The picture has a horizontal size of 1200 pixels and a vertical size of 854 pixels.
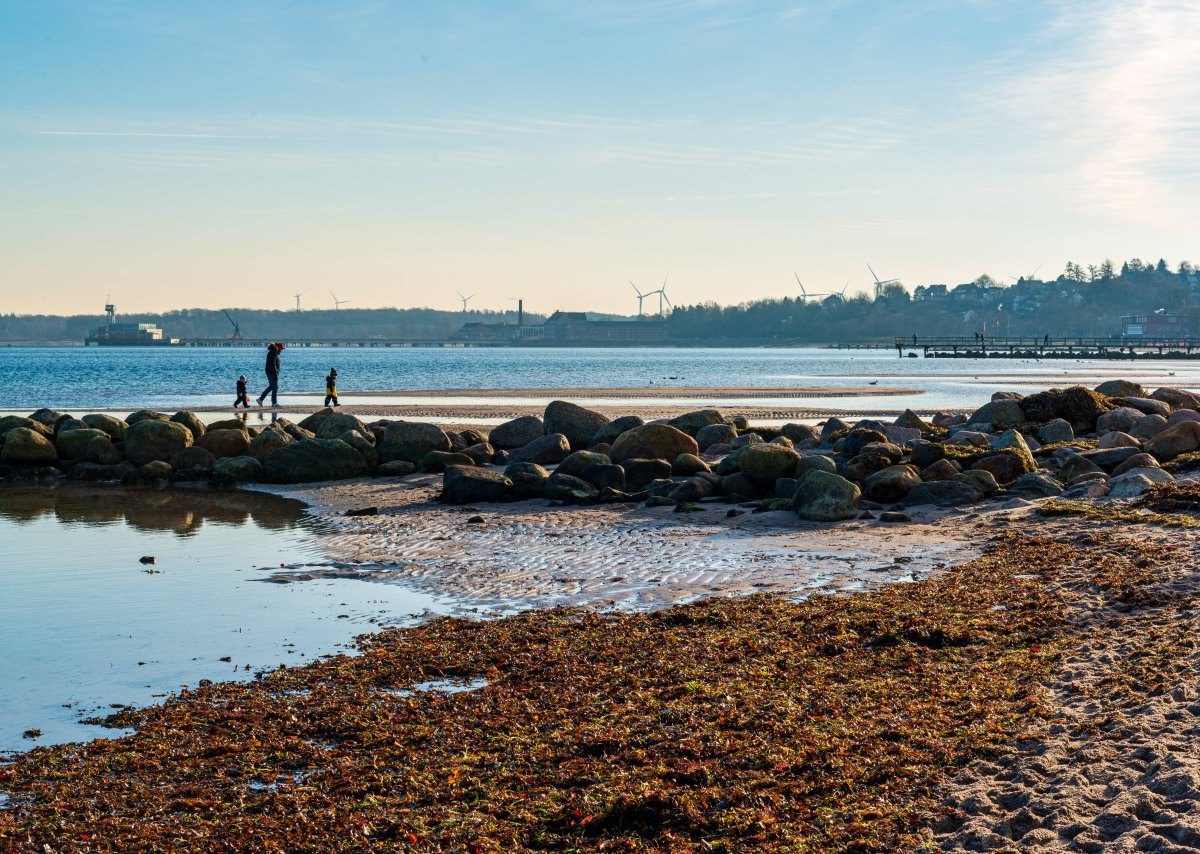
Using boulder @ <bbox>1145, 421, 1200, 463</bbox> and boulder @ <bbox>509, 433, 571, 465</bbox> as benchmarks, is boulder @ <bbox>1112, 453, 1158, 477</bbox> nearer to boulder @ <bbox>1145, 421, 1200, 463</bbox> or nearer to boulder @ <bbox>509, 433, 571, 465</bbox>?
boulder @ <bbox>1145, 421, 1200, 463</bbox>

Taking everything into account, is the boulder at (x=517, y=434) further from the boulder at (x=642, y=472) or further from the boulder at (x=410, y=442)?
the boulder at (x=642, y=472)

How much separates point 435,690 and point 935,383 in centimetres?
5929

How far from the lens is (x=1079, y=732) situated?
6625 mm

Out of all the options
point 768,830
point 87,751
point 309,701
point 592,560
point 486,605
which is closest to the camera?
point 768,830

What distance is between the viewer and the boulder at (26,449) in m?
23.0

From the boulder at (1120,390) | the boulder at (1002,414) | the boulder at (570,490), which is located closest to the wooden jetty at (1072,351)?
the boulder at (1120,390)

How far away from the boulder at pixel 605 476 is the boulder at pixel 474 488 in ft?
4.22

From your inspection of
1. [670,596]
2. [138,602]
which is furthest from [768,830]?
[138,602]

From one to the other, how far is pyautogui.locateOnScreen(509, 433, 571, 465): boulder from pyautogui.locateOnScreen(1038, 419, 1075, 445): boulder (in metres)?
8.82

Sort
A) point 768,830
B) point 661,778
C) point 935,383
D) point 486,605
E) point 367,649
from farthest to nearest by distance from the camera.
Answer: point 935,383 < point 486,605 < point 367,649 < point 661,778 < point 768,830

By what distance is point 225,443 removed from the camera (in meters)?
23.4

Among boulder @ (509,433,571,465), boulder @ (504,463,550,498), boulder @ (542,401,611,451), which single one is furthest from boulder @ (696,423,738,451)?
boulder @ (504,463,550,498)

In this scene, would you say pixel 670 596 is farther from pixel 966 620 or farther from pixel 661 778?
pixel 661 778

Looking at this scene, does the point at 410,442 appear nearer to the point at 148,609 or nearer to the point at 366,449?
the point at 366,449
